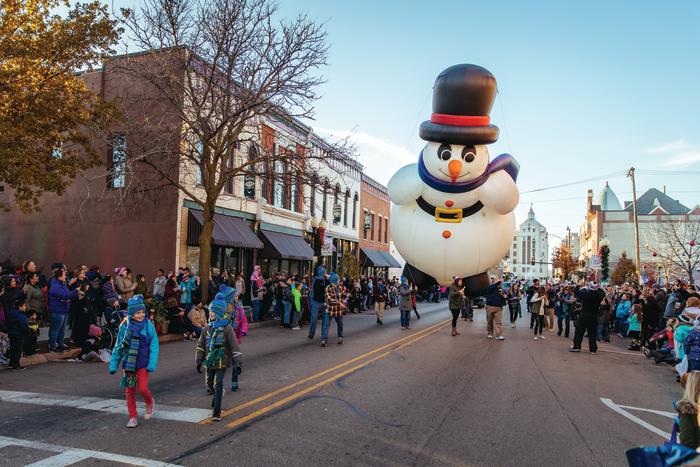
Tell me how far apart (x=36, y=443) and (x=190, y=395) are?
2364mm

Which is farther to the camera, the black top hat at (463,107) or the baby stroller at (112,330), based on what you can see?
the black top hat at (463,107)

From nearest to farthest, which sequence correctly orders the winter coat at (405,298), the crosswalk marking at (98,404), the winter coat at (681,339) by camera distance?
the crosswalk marking at (98,404), the winter coat at (681,339), the winter coat at (405,298)

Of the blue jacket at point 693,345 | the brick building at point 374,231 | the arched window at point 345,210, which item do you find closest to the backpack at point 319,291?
the blue jacket at point 693,345

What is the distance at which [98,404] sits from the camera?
7.01m

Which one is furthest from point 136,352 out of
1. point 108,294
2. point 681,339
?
point 681,339

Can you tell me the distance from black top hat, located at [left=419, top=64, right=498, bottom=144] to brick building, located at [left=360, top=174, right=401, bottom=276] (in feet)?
81.9

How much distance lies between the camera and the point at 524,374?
389 inches

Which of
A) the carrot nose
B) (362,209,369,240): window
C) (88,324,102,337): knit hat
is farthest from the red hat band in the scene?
(362,209,369,240): window

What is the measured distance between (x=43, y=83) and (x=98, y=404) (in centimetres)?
986

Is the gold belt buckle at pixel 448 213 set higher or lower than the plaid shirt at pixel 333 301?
higher

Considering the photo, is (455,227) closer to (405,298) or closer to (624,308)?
(405,298)

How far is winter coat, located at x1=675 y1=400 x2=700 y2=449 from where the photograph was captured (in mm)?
3795

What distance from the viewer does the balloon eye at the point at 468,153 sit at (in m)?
14.6

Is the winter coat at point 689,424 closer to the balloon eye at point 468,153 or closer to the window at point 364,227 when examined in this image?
the balloon eye at point 468,153
